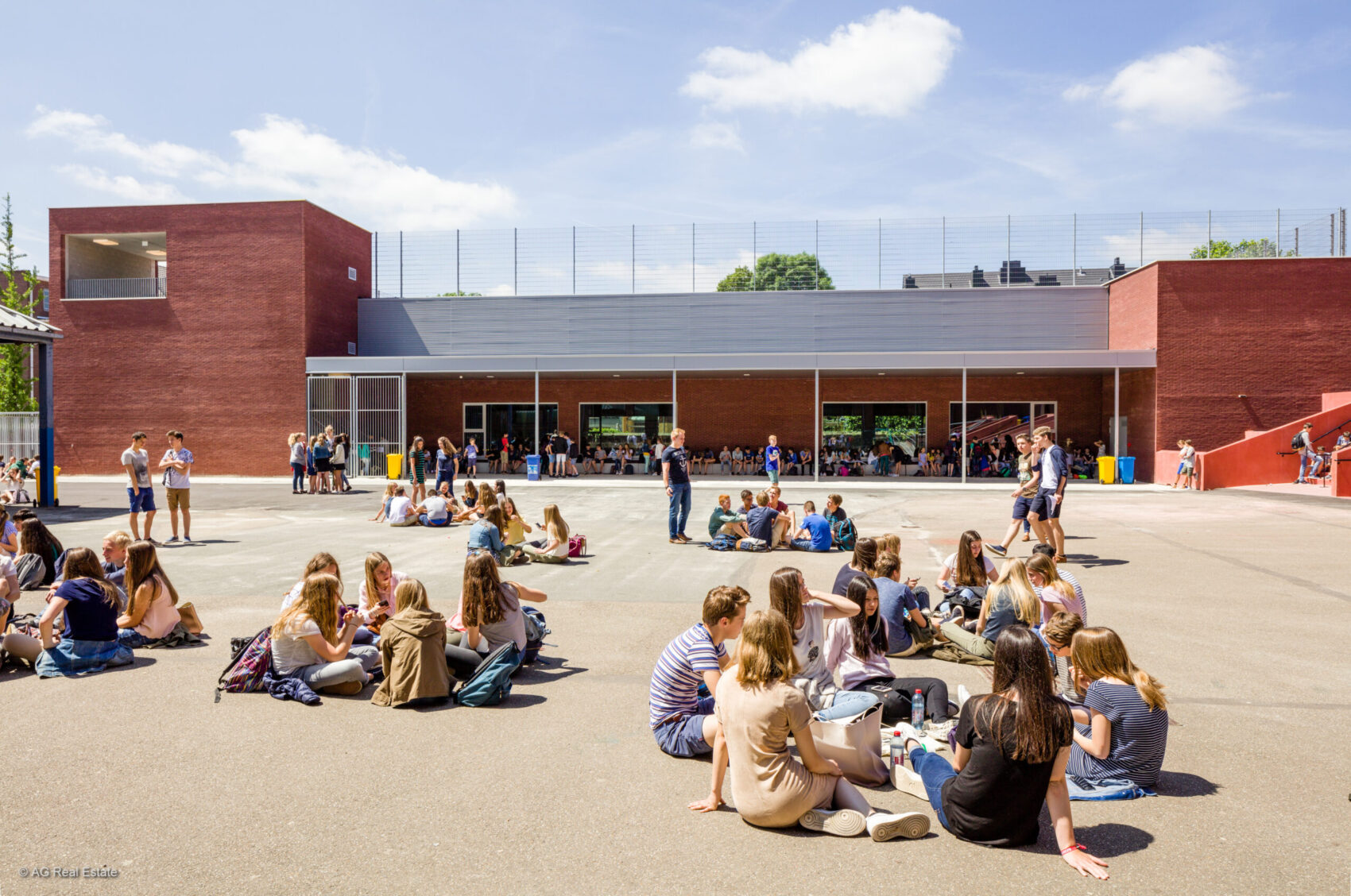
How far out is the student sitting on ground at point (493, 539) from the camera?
1030 cm

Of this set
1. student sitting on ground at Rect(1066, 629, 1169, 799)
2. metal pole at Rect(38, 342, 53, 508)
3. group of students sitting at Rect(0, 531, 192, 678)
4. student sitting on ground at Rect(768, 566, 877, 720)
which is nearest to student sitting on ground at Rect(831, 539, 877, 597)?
student sitting on ground at Rect(768, 566, 877, 720)

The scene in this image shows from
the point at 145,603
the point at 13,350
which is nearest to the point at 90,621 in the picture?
the point at 145,603

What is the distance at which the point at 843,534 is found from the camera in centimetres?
1312

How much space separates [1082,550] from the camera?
12734 millimetres

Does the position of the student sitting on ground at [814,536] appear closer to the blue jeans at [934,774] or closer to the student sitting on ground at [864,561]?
the student sitting on ground at [864,561]

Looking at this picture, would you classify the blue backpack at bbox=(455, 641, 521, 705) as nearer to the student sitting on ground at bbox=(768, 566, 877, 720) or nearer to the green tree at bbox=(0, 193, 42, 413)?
the student sitting on ground at bbox=(768, 566, 877, 720)

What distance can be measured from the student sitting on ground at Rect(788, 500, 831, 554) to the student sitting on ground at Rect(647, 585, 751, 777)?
25.9 ft

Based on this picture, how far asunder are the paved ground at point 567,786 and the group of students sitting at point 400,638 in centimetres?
22

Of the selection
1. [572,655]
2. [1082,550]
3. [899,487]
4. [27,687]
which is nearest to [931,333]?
[899,487]

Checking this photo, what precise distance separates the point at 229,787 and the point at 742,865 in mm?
2742

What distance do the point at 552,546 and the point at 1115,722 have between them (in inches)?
329

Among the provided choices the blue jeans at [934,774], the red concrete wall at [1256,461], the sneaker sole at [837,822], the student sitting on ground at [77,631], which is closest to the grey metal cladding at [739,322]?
the red concrete wall at [1256,461]

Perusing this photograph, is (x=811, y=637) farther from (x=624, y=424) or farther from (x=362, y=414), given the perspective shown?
(x=624, y=424)

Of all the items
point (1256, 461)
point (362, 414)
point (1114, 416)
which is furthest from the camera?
point (362, 414)
